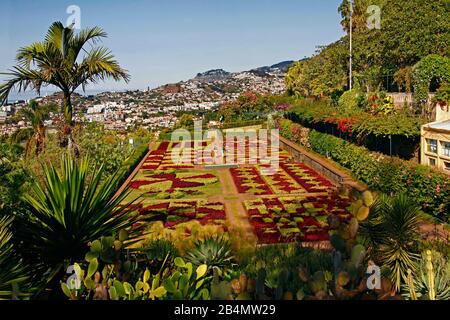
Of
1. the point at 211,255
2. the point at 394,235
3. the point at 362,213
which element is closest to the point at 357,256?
the point at 362,213

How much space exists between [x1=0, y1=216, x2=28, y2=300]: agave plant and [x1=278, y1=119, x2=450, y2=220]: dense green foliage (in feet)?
33.6

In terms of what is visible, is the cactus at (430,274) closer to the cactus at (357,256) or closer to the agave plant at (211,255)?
the cactus at (357,256)

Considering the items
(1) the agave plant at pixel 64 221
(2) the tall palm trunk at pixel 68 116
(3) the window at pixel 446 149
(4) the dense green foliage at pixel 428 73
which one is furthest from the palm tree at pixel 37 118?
(4) the dense green foliage at pixel 428 73

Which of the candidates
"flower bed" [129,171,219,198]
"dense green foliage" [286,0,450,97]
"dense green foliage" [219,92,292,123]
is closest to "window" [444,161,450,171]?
"flower bed" [129,171,219,198]

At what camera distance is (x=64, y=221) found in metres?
3.90

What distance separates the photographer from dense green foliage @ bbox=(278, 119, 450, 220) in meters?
11.3

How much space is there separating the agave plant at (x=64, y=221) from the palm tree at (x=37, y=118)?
8.68 meters

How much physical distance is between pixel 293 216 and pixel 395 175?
345 cm

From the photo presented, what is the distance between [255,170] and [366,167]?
7.10 m

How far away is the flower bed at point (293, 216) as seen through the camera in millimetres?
11312

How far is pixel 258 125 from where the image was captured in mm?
42281

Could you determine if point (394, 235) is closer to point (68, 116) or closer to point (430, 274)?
point (430, 274)

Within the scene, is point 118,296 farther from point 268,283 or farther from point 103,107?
point 103,107

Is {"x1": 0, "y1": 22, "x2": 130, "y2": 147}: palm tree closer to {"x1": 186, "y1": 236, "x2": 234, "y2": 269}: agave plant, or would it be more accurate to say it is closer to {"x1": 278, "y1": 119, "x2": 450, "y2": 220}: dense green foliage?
Answer: {"x1": 186, "y1": 236, "x2": 234, "y2": 269}: agave plant
